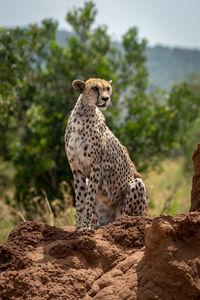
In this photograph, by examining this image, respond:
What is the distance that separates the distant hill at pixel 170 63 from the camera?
50.3 m

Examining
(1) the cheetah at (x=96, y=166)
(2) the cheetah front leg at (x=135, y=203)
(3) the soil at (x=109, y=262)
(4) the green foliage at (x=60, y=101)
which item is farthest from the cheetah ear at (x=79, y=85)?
(4) the green foliage at (x=60, y=101)

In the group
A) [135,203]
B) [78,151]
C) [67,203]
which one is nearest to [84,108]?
[78,151]

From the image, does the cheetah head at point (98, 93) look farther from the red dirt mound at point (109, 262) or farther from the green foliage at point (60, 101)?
the green foliage at point (60, 101)

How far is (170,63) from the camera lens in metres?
56.3

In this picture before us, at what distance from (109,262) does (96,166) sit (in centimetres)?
150

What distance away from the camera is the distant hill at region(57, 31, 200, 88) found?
165 ft

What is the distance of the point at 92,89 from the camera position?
4.61 m

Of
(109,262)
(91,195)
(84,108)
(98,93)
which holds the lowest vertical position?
(109,262)

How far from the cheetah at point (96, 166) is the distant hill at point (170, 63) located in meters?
43.3

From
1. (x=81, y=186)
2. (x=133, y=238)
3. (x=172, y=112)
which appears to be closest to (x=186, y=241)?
(x=133, y=238)

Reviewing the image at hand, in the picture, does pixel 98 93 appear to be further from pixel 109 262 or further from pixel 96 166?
pixel 109 262

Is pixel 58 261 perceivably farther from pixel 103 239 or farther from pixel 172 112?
pixel 172 112

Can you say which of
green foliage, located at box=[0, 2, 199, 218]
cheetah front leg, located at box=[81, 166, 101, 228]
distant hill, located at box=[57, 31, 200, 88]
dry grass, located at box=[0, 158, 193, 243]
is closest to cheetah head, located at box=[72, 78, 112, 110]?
cheetah front leg, located at box=[81, 166, 101, 228]

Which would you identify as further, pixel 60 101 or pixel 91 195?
pixel 60 101
